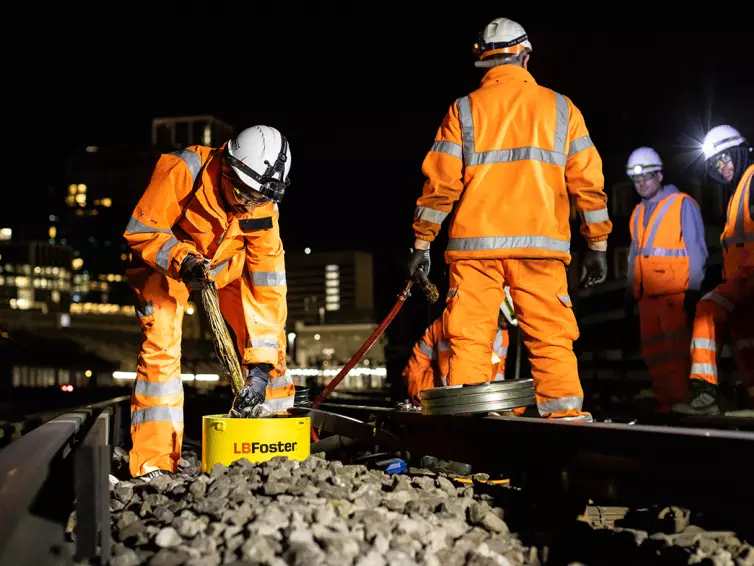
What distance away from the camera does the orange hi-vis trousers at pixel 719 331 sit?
6.89 meters

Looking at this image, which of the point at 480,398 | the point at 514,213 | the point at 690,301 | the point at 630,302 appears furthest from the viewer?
the point at 630,302

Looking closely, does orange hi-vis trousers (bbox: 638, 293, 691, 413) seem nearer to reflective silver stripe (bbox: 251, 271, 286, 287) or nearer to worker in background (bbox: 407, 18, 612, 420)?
worker in background (bbox: 407, 18, 612, 420)

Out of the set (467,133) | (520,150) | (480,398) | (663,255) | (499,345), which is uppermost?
(467,133)

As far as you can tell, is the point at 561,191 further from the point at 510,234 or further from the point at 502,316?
the point at 502,316

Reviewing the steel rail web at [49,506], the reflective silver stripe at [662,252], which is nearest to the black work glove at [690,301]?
the reflective silver stripe at [662,252]

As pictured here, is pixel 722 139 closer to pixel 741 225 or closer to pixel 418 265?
pixel 741 225

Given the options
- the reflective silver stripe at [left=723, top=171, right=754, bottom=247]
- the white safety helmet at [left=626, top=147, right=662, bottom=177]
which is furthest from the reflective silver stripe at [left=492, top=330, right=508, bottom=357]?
the reflective silver stripe at [left=723, top=171, right=754, bottom=247]

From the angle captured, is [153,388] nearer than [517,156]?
Yes

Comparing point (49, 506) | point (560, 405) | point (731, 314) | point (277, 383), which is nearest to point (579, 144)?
point (560, 405)

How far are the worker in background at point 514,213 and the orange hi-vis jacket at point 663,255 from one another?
2796 millimetres

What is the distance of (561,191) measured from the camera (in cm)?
527

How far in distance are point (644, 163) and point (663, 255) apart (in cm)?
100

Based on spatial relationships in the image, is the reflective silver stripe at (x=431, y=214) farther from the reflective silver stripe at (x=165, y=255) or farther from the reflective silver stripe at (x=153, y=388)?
the reflective silver stripe at (x=153, y=388)

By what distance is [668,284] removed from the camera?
7.91 meters
